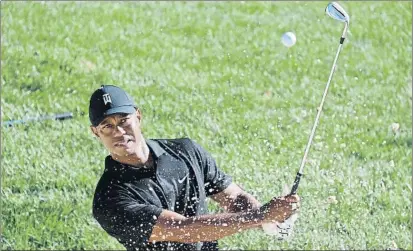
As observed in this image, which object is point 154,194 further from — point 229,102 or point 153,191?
point 229,102

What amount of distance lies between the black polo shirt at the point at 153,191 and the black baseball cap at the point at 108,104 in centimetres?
21

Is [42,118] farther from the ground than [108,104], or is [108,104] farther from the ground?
[108,104]

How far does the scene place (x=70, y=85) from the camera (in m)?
8.78

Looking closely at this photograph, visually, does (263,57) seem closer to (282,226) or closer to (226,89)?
(226,89)

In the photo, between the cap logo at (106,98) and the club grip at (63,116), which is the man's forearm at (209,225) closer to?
the cap logo at (106,98)

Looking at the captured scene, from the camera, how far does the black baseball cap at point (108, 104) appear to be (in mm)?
5492

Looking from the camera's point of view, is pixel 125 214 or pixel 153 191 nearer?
pixel 125 214

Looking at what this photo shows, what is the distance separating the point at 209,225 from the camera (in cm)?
534

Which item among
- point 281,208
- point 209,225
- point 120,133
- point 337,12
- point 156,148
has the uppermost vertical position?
point 337,12

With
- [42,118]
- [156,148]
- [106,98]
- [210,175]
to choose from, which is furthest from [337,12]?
[42,118]

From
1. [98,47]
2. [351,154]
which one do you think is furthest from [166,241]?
[98,47]

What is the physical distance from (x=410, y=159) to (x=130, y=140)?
3325 millimetres

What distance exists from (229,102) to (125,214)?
348 cm

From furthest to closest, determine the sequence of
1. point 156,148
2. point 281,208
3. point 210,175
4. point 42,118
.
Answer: point 42,118, point 210,175, point 156,148, point 281,208
